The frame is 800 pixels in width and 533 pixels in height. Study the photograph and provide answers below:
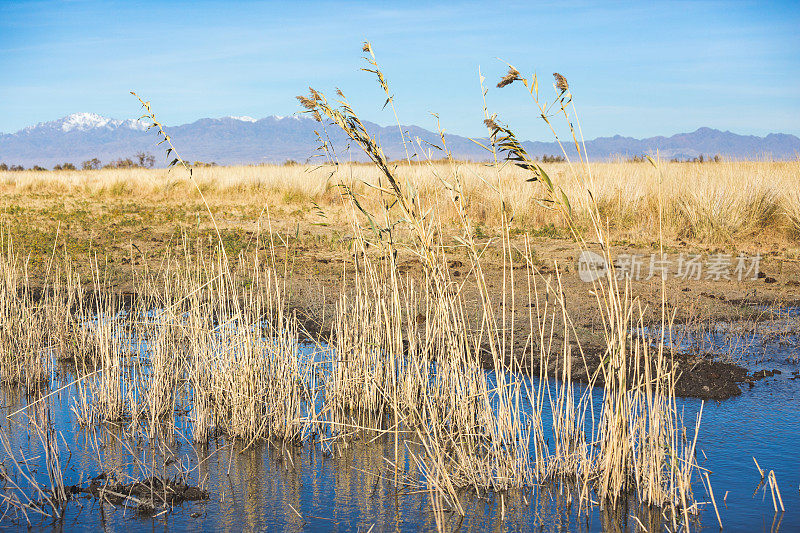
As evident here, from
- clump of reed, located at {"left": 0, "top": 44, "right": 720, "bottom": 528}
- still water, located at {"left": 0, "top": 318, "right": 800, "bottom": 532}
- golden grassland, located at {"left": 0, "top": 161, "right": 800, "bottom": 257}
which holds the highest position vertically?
golden grassland, located at {"left": 0, "top": 161, "right": 800, "bottom": 257}

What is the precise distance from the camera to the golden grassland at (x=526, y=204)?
1224 centimetres

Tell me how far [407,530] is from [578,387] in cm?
245

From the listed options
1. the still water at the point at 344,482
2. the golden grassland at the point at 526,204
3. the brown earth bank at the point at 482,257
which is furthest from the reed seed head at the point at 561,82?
the golden grassland at the point at 526,204

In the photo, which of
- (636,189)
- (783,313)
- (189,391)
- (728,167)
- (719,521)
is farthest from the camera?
(728,167)

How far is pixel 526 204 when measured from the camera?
14016 millimetres

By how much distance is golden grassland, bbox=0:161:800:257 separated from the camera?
12.2 metres

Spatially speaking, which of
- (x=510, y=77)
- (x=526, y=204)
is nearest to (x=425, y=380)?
(x=510, y=77)

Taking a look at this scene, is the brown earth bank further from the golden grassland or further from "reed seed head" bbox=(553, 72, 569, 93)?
"reed seed head" bbox=(553, 72, 569, 93)

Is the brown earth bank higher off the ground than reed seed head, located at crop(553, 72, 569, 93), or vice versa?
reed seed head, located at crop(553, 72, 569, 93)

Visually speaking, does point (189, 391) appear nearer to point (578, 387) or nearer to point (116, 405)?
point (116, 405)

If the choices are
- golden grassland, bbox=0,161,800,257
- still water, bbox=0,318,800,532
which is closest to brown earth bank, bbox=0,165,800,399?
golden grassland, bbox=0,161,800,257

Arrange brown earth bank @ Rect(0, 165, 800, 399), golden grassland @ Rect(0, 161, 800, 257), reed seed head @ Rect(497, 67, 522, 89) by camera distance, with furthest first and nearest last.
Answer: golden grassland @ Rect(0, 161, 800, 257), brown earth bank @ Rect(0, 165, 800, 399), reed seed head @ Rect(497, 67, 522, 89)

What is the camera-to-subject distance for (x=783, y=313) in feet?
24.0

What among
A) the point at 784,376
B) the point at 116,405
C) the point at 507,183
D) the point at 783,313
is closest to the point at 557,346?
the point at 784,376
